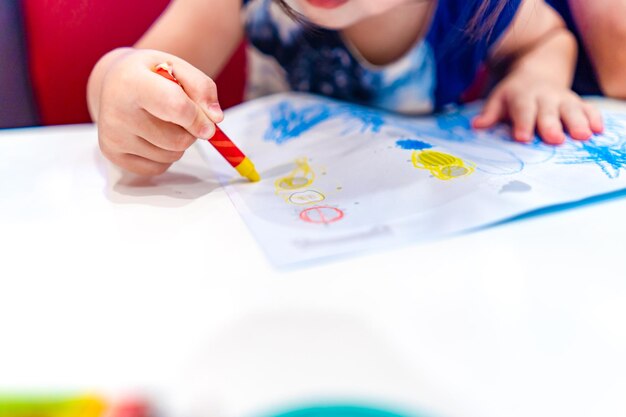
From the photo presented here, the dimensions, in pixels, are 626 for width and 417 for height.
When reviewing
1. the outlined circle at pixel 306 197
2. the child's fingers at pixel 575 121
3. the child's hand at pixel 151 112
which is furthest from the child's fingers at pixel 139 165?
the child's fingers at pixel 575 121

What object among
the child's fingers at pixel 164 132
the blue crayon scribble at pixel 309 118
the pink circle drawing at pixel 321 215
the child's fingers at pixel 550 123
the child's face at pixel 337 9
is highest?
the child's face at pixel 337 9

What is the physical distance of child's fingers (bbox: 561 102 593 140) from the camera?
43 centimetres

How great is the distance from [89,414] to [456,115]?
44 centimetres

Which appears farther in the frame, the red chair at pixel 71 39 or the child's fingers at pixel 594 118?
the red chair at pixel 71 39

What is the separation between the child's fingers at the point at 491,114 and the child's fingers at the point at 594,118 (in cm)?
7

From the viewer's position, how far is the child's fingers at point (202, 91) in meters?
0.34

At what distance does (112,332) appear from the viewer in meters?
0.24

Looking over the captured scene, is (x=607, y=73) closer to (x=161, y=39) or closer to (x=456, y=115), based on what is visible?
(x=456, y=115)

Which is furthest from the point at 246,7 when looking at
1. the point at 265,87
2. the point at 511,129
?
the point at 511,129

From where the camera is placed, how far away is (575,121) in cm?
45

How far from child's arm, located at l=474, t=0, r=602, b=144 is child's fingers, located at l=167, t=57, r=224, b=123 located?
0.25m

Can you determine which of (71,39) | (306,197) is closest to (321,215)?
(306,197)

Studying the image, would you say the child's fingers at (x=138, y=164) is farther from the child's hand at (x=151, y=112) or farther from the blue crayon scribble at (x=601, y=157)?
the blue crayon scribble at (x=601, y=157)

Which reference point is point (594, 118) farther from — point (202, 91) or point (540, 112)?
point (202, 91)
